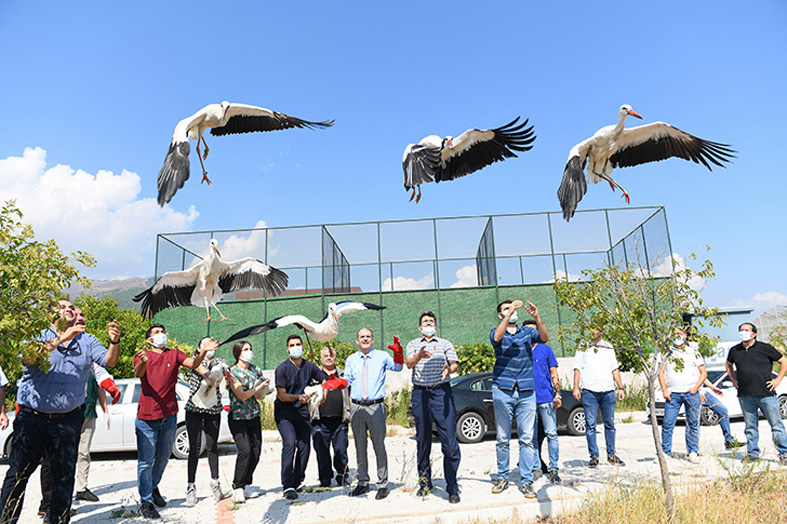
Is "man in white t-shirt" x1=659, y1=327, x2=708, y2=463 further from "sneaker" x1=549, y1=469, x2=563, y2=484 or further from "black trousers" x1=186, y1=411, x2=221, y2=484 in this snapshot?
"black trousers" x1=186, y1=411, x2=221, y2=484

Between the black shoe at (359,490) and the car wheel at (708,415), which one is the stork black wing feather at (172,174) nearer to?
the black shoe at (359,490)

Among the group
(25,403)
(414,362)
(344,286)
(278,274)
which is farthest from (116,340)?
(344,286)

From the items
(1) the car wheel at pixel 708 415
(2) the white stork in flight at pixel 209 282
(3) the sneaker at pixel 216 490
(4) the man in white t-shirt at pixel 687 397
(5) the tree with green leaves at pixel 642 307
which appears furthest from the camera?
(1) the car wheel at pixel 708 415

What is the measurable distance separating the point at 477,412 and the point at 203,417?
17.6 feet

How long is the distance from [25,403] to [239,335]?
70.6 inches

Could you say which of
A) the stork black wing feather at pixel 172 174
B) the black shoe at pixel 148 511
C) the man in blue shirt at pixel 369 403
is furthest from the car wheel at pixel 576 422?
the stork black wing feather at pixel 172 174

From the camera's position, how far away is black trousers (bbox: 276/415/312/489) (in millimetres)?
5348

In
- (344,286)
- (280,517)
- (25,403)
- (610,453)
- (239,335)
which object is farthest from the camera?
(344,286)

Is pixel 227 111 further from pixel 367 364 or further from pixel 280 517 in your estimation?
pixel 280 517

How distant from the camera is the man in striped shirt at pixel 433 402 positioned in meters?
5.00

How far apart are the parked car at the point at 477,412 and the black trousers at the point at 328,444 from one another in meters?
3.57

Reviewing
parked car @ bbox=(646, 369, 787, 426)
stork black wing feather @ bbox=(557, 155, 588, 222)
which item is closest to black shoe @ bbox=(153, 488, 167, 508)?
stork black wing feather @ bbox=(557, 155, 588, 222)

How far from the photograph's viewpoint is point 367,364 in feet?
17.8

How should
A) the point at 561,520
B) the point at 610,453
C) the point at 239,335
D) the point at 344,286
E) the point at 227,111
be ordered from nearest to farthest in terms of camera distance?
the point at 561,520, the point at 239,335, the point at 610,453, the point at 227,111, the point at 344,286
